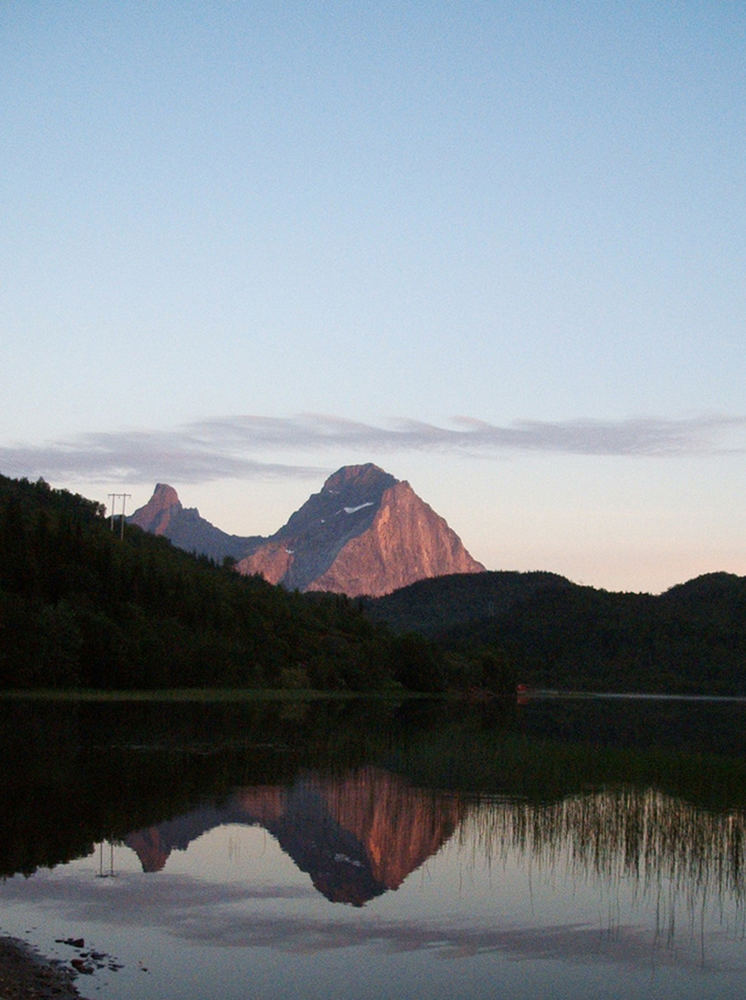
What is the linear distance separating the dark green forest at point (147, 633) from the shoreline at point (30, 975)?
8081cm

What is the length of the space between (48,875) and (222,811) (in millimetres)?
10027

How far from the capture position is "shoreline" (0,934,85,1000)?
14.3 meters

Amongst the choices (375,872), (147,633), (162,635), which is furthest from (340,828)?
(162,635)

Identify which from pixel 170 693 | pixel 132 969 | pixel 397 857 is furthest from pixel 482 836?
pixel 170 693

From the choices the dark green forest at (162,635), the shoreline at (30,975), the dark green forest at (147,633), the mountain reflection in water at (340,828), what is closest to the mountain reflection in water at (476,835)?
the mountain reflection in water at (340,828)

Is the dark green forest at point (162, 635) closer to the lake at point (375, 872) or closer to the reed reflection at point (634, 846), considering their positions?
the lake at point (375, 872)

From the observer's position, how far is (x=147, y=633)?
375 feet

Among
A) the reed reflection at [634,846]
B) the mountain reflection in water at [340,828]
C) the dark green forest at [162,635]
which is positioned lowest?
the mountain reflection in water at [340,828]

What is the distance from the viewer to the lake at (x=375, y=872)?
17.4 m

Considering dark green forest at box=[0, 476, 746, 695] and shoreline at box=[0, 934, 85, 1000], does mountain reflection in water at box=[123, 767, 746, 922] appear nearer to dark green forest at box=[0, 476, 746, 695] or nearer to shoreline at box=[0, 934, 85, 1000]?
shoreline at box=[0, 934, 85, 1000]

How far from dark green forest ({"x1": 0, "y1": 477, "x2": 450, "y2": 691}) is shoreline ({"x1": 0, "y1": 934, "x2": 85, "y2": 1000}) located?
80.8 metres

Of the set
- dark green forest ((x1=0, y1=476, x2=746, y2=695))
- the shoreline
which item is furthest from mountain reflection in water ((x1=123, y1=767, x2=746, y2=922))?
dark green forest ((x1=0, y1=476, x2=746, y2=695))

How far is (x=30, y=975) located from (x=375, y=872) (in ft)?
35.5

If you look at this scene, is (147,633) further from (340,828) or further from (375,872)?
(375,872)
